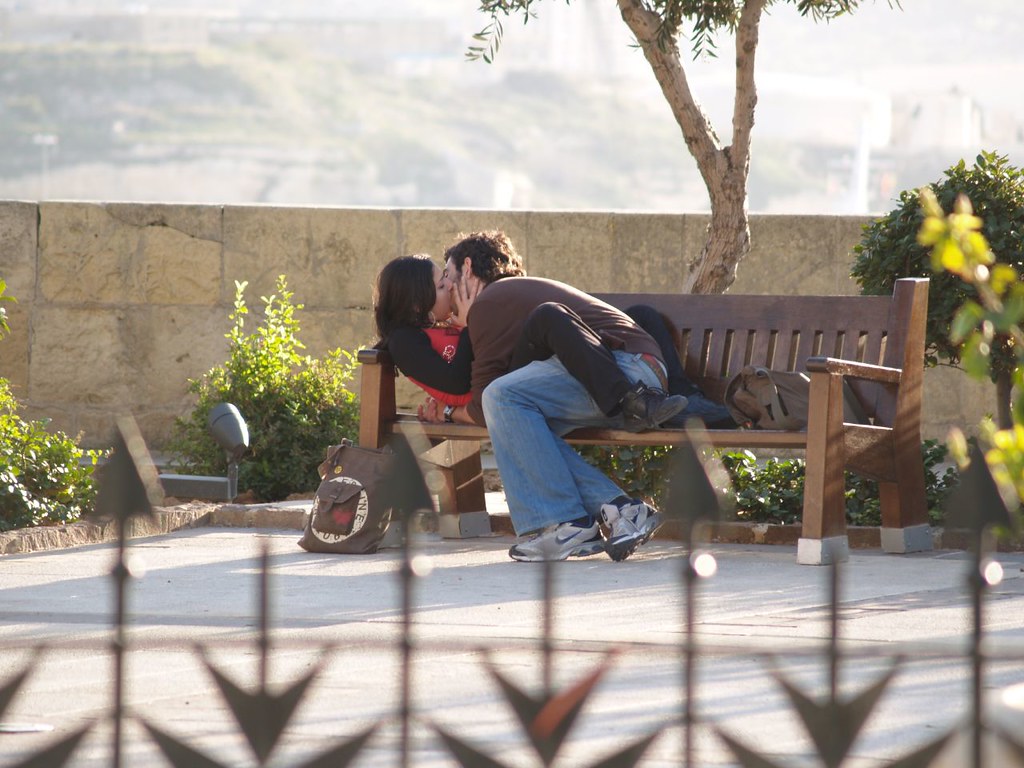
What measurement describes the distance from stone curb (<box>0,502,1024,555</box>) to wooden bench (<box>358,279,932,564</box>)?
5.9 inches

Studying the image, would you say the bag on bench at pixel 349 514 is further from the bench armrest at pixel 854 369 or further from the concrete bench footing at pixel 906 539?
the concrete bench footing at pixel 906 539

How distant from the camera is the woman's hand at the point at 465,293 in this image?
203 inches

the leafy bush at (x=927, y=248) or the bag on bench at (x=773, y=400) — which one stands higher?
the leafy bush at (x=927, y=248)

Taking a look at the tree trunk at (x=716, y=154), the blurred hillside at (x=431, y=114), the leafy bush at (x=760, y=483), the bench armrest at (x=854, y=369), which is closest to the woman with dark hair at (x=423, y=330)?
the leafy bush at (x=760, y=483)

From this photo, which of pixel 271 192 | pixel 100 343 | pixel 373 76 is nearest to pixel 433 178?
pixel 271 192

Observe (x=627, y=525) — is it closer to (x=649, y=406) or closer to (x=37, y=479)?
(x=649, y=406)

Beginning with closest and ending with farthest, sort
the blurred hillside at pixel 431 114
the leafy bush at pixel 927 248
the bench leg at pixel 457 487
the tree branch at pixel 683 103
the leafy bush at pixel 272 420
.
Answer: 1. the leafy bush at pixel 927 248
2. the bench leg at pixel 457 487
3. the tree branch at pixel 683 103
4. the leafy bush at pixel 272 420
5. the blurred hillside at pixel 431 114

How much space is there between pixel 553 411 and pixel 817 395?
2.67 ft

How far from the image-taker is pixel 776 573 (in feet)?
14.8

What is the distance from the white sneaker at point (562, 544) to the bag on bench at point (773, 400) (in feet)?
2.11

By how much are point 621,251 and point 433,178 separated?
118585 millimetres

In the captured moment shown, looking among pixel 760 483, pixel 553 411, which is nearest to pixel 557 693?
pixel 553 411

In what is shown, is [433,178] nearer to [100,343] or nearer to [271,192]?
[271,192]

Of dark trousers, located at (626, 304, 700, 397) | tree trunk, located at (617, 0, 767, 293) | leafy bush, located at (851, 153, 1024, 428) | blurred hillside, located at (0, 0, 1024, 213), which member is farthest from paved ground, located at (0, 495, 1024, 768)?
blurred hillside, located at (0, 0, 1024, 213)
